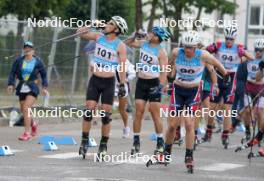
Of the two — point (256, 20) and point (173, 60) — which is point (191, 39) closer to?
point (173, 60)

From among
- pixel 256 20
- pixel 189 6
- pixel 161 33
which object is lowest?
pixel 161 33

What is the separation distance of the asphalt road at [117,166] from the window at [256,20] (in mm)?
50644

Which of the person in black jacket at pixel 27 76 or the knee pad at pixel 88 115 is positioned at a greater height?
the person in black jacket at pixel 27 76

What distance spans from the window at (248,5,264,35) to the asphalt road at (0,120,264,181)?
5064 cm

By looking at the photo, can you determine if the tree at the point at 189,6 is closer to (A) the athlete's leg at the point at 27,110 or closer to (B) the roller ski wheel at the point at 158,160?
(A) the athlete's leg at the point at 27,110

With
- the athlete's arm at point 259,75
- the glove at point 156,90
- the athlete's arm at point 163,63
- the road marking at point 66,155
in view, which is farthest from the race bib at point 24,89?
the athlete's arm at point 259,75

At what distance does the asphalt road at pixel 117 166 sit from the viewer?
12.6 metres

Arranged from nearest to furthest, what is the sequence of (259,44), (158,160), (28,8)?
(158,160)
(259,44)
(28,8)

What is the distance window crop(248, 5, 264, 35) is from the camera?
68.5m

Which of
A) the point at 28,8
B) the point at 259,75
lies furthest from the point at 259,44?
the point at 28,8

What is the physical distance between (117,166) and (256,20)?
56210 mm

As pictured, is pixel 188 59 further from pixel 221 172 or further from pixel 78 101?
pixel 78 101

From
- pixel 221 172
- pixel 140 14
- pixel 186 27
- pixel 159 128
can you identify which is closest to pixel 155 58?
pixel 159 128

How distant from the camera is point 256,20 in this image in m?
68.9
